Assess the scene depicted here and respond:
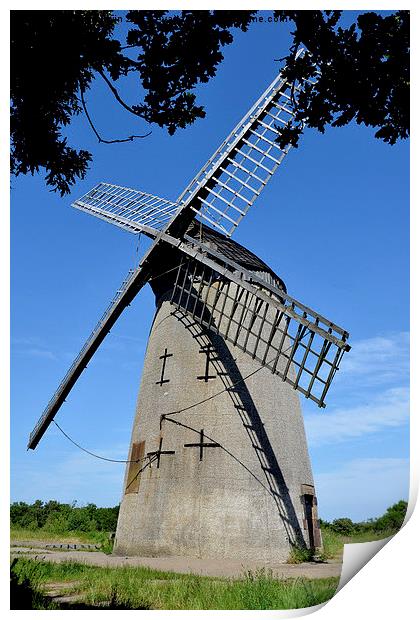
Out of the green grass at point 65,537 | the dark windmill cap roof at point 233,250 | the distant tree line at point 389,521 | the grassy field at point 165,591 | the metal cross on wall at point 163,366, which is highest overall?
the dark windmill cap roof at point 233,250

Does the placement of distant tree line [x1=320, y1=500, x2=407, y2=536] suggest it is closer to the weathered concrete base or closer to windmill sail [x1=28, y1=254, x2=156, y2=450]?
the weathered concrete base

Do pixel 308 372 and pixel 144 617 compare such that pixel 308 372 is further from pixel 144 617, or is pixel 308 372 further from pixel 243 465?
pixel 144 617

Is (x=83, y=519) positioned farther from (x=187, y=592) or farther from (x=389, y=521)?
(x=389, y=521)

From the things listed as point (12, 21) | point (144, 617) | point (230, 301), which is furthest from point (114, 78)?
point (230, 301)

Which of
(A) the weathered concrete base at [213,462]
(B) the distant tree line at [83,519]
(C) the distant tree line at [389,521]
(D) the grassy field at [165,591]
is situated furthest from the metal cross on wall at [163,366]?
(C) the distant tree line at [389,521]

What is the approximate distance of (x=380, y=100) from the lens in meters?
4.55

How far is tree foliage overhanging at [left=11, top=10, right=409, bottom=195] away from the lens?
Answer: 170 inches

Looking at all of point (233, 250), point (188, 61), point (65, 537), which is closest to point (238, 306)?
point (233, 250)

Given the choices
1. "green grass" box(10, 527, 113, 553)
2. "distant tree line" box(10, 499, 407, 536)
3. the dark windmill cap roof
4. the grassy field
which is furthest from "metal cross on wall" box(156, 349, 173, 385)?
"green grass" box(10, 527, 113, 553)

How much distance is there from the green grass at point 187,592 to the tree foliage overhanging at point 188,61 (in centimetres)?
414

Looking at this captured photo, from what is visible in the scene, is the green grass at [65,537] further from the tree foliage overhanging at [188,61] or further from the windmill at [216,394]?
the tree foliage overhanging at [188,61]

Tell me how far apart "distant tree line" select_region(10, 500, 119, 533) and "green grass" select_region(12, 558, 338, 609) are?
290 inches

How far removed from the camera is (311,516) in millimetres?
8875

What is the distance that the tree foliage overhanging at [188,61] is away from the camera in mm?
4328
